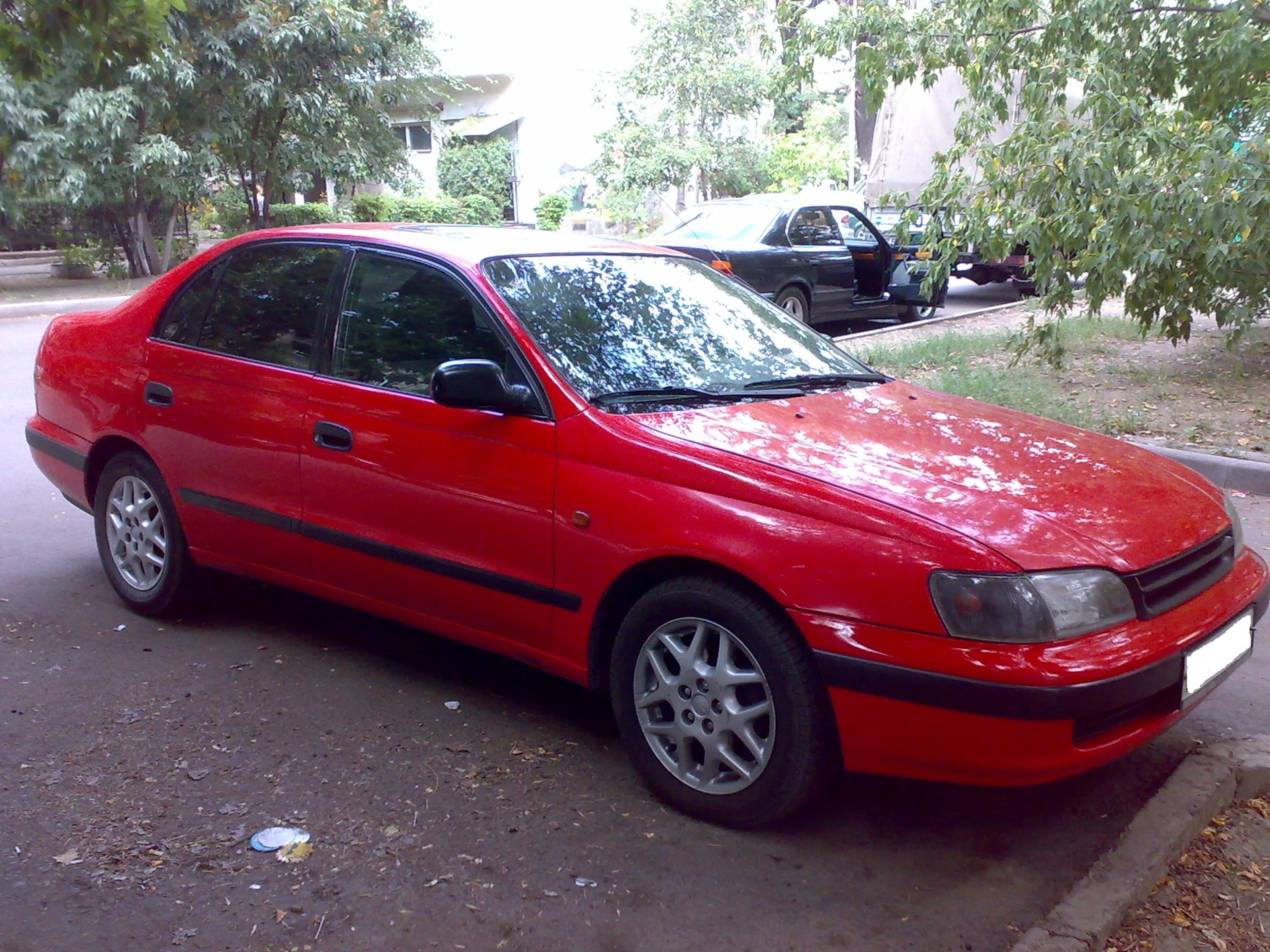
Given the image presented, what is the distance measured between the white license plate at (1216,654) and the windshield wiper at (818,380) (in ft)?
4.95

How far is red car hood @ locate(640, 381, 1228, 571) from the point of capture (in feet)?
10.0

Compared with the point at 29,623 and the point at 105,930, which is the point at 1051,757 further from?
the point at 29,623

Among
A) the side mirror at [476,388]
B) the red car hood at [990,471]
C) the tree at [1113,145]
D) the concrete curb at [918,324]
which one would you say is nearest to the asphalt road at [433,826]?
the red car hood at [990,471]

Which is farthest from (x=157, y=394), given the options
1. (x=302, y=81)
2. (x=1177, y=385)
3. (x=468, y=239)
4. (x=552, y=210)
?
(x=552, y=210)

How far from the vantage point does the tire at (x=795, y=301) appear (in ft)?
42.5

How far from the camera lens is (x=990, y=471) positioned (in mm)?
3422

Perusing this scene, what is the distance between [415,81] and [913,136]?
43.2 ft

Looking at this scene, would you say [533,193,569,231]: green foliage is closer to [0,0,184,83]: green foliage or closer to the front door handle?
[0,0,184,83]: green foliage

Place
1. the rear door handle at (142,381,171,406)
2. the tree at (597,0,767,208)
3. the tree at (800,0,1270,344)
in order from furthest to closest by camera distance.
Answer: the tree at (597,0,767,208)
the tree at (800,0,1270,344)
the rear door handle at (142,381,171,406)

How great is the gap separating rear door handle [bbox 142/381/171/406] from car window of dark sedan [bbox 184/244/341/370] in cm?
21

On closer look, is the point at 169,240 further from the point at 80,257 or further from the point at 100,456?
the point at 100,456

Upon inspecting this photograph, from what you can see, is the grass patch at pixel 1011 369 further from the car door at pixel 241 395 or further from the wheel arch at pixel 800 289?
the car door at pixel 241 395

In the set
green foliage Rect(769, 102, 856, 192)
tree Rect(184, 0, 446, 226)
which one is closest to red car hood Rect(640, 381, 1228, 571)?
tree Rect(184, 0, 446, 226)

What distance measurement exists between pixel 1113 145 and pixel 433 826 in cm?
691
